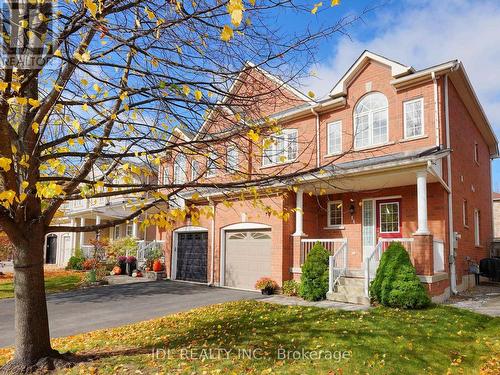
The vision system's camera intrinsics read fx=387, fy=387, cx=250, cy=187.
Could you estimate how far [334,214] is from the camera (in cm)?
1480

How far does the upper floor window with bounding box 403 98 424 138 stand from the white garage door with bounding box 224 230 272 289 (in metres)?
6.13

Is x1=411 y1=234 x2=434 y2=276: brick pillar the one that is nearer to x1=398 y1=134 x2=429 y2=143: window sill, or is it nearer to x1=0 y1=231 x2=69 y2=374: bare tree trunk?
x1=398 y1=134 x2=429 y2=143: window sill

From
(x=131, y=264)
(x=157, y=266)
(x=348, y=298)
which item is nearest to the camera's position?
(x=348, y=298)

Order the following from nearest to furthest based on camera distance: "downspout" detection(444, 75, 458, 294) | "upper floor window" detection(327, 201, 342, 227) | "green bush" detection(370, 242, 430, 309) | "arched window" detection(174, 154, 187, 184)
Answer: "arched window" detection(174, 154, 187, 184) < "green bush" detection(370, 242, 430, 309) < "downspout" detection(444, 75, 458, 294) < "upper floor window" detection(327, 201, 342, 227)

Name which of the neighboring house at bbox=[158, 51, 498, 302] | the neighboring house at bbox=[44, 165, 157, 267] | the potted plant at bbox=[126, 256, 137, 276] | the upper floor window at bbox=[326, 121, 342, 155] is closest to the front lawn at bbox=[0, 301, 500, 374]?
the neighboring house at bbox=[158, 51, 498, 302]

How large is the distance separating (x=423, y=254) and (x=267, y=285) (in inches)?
211

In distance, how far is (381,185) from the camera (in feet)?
42.7

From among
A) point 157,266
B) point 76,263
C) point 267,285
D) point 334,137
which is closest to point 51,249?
point 76,263

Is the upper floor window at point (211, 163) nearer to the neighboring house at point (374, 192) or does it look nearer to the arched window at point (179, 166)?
the arched window at point (179, 166)

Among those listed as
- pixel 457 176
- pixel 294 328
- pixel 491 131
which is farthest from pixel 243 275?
pixel 491 131

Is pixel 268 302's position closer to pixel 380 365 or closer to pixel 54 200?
pixel 380 365

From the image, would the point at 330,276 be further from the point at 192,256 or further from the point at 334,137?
the point at 192,256

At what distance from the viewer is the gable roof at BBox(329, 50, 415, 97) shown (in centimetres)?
1312

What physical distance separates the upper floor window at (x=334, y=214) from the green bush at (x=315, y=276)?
95.4 inches
